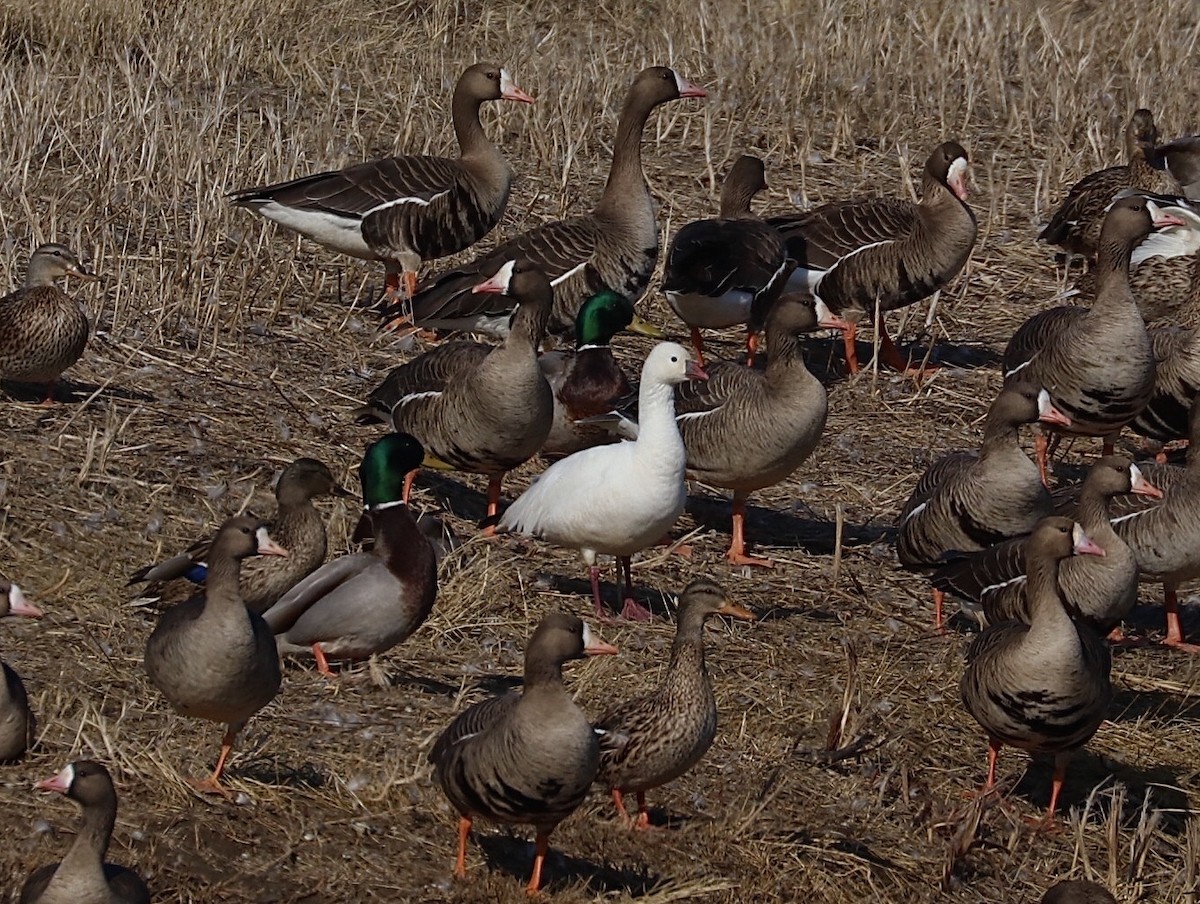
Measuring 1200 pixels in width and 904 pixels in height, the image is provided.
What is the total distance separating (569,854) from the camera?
6.28m

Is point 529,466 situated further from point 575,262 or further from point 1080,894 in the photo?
point 1080,894

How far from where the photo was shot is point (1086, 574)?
799 centimetres

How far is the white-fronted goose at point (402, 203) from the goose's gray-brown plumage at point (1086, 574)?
422 cm

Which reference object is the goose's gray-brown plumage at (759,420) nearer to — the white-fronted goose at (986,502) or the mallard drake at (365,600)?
the white-fronted goose at (986,502)

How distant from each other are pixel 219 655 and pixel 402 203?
223 inches

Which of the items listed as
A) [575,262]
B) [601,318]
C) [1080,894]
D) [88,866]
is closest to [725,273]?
[575,262]

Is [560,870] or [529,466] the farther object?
[529,466]

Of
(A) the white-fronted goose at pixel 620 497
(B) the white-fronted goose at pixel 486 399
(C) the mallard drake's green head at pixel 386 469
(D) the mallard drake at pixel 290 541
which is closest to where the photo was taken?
(D) the mallard drake at pixel 290 541

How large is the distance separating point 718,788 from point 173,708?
1.87 metres

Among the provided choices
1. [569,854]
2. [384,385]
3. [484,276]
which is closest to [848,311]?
[484,276]

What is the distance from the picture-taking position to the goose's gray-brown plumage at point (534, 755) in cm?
566

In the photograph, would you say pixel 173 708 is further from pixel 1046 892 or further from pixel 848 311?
pixel 848 311

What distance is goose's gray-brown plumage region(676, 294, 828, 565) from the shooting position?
8.95 m


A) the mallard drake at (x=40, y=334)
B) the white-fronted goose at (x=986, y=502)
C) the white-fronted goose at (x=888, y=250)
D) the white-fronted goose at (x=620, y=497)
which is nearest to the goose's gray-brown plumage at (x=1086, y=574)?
the white-fronted goose at (x=986, y=502)
